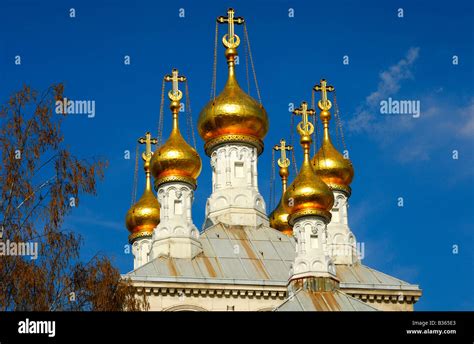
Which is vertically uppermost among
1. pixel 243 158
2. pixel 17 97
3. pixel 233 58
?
pixel 233 58

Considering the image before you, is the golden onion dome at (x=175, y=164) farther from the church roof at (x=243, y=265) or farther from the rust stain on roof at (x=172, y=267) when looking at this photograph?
the rust stain on roof at (x=172, y=267)

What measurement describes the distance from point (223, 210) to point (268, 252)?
9.84 feet

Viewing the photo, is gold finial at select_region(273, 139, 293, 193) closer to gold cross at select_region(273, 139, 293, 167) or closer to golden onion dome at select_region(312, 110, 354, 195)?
gold cross at select_region(273, 139, 293, 167)

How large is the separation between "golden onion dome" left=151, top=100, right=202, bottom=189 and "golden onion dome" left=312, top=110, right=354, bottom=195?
15.2 feet

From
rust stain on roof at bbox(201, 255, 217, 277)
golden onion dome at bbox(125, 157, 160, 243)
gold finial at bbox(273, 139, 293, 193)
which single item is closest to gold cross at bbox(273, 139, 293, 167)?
gold finial at bbox(273, 139, 293, 193)

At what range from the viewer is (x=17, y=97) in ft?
70.2

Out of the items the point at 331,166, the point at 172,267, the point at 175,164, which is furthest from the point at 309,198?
the point at 331,166

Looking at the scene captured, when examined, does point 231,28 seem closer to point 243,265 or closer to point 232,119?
point 232,119

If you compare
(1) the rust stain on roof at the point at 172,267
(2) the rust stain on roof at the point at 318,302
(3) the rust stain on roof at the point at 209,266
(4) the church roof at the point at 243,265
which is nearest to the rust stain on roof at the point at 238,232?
(4) the church roof at the point at 243,265

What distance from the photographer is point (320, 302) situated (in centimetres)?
3506

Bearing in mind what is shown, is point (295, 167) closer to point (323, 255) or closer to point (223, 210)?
point (223, 210)

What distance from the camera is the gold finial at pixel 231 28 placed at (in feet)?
147

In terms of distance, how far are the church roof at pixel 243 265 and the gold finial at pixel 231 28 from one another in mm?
6734
